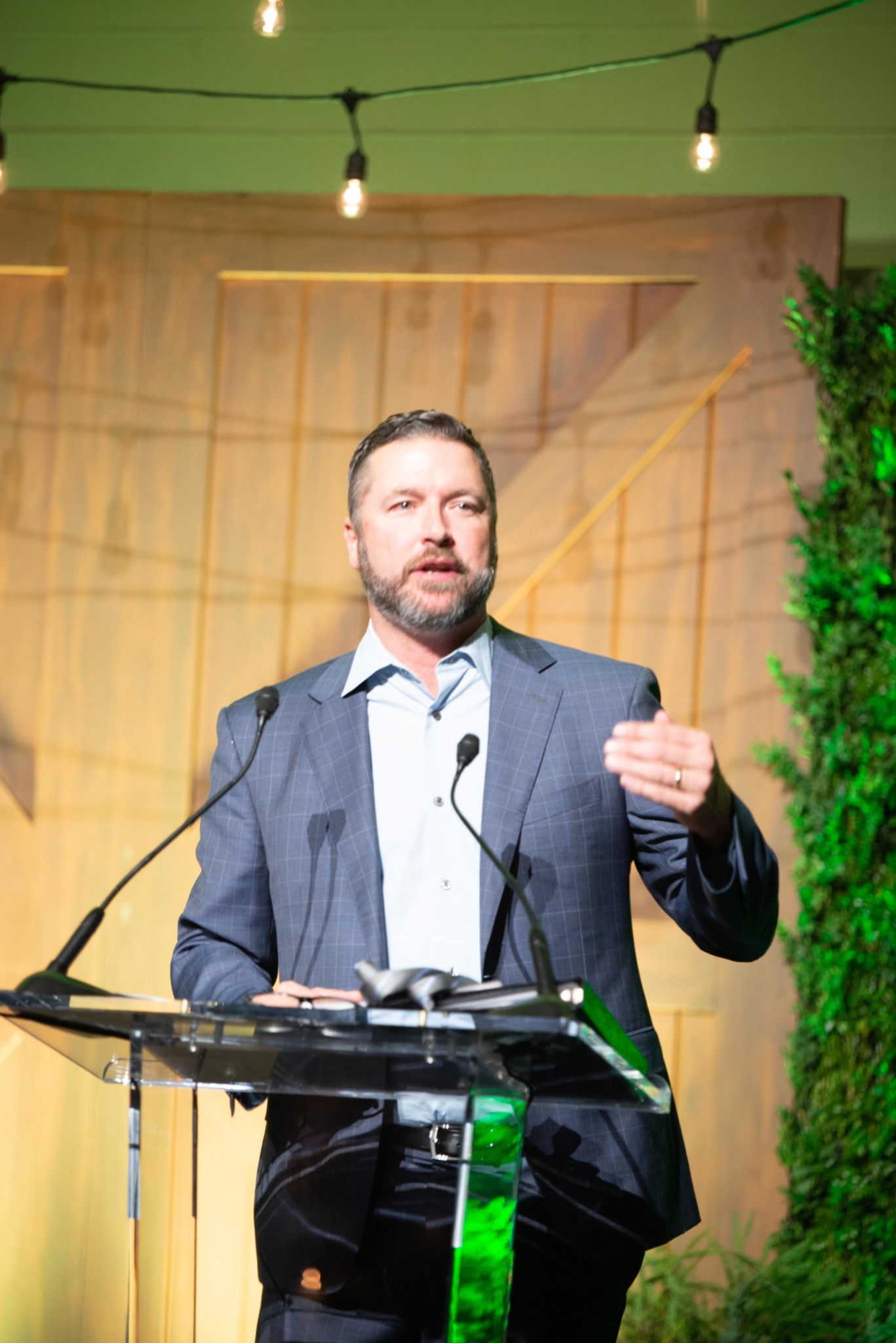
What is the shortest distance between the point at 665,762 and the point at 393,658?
723mm

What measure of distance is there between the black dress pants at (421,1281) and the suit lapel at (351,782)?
29cm

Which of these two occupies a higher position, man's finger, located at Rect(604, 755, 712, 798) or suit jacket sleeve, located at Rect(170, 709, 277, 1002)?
man's finger, located at Rect(604, 755, 712, 798)

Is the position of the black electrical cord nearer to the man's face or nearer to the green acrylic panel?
the man's face

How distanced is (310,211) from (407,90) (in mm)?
385

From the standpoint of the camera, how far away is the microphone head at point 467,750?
1584 mm

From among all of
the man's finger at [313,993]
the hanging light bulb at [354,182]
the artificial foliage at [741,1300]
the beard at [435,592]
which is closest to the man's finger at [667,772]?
the man's finger at [313,993]

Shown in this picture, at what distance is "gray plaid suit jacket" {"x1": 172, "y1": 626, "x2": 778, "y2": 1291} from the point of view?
161cm

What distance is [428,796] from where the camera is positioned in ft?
6.22

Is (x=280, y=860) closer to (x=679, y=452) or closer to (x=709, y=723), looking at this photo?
(x=709, y=723)

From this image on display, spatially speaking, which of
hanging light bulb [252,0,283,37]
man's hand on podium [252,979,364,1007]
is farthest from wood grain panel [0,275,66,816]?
man's hand on podium [252,979,364,1007]

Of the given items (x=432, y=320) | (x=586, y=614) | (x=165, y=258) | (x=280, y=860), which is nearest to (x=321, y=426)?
(x=432, y=320)

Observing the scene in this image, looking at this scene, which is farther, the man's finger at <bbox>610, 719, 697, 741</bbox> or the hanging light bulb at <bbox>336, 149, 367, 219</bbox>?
the hanging light bulb at <bbox>336, 149, 367, 219</bbox>

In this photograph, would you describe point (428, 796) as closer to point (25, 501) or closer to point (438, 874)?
point (438, 874)

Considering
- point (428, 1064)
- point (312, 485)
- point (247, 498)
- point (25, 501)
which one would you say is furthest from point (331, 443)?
point (428, 1064)
